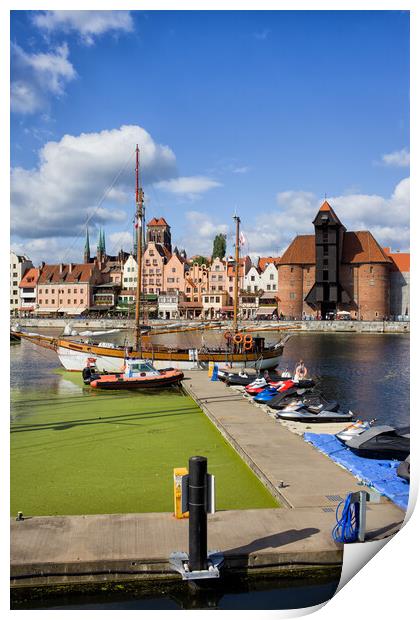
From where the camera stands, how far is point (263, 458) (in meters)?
14.2

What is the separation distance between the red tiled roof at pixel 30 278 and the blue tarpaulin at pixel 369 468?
115 meters

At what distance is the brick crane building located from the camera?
108125mm

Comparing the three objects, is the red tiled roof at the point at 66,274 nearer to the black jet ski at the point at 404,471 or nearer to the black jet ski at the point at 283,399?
the black jet ski at the point at 283,399

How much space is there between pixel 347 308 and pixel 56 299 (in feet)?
201

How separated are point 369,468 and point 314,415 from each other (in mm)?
7344

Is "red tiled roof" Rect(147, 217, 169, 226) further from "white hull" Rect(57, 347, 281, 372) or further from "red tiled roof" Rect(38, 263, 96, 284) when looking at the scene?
"white hull" Rect(57, 347, 281, 372)

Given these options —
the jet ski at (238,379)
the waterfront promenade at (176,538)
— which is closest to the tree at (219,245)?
the jet ski at (238,379)

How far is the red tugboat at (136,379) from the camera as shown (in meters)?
29.2

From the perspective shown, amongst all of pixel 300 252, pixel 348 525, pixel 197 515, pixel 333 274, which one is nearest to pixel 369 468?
pixel 348 525

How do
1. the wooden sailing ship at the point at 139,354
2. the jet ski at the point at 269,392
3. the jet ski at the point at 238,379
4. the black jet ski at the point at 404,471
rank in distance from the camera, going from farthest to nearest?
the wooden sailing ship at the point at 139,354, the jet ski at the point at 238,379, the jet ski at the point at 269,392, the black jet ski at the point at 404,471

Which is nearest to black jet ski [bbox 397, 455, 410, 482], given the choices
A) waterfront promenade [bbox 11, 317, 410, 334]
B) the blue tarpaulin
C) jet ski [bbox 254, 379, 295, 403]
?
the blue tarpaulin

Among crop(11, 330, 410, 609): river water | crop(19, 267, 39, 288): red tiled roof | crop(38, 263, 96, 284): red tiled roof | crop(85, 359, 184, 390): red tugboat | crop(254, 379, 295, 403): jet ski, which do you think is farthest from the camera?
crop(19, 267, 39, 288): red tiled roof

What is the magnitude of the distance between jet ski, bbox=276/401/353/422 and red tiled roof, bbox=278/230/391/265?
90.4 meters

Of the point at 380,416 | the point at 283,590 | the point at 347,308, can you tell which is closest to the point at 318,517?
the point at 283,590
